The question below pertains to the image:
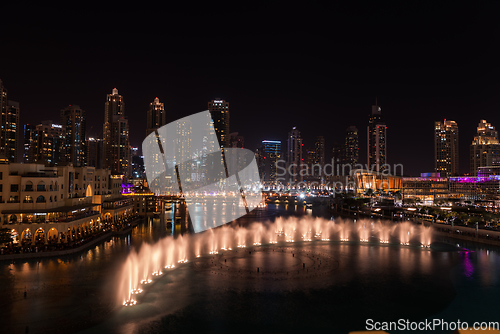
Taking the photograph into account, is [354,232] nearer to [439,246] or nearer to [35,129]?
[439,246]

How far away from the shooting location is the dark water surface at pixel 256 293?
1653 centimetres

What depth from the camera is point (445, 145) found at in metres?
165

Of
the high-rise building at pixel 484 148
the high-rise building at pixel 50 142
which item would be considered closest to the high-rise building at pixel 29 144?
the high-rise building at pixel 50 142

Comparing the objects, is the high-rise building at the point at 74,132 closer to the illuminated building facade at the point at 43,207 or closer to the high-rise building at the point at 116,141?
A: the high-rise building at the point at 116,141

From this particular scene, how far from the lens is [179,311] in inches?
706

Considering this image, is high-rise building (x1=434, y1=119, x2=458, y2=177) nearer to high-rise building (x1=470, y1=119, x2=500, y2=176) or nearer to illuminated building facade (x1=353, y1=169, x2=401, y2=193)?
high-rise building (x1=470, y1=119, x2=500, y2=176)

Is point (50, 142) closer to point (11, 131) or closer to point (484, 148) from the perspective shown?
point (11, 131)

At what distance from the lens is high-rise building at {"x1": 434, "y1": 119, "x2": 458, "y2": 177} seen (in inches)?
6398

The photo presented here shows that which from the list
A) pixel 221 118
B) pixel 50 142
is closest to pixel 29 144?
pixel 50 142

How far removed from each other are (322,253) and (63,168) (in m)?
30.6

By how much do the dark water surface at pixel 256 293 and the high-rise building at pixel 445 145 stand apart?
15018cm

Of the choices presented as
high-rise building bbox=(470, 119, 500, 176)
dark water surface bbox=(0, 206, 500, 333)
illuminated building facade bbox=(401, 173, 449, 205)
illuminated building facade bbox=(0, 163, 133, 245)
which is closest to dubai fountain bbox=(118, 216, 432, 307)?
dark water surface bbox=(0, 206, 500, 333)

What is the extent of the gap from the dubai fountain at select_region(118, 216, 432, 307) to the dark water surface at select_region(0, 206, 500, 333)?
1.07m

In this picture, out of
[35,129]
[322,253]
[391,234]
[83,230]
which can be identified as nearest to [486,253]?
[391,234]
